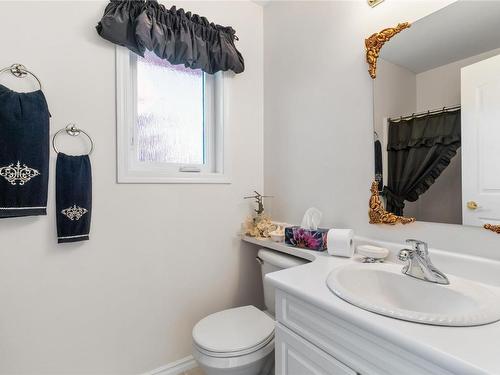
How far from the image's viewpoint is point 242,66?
1.68 metres

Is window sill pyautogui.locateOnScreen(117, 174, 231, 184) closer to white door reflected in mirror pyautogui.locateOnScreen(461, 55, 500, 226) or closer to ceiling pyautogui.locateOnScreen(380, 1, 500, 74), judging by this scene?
ceiling pyautogui.locateOnScreen(380, 1, 500, 74)

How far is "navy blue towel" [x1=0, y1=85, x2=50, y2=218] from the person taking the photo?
107 centimetres

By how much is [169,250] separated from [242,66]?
122 centimetres

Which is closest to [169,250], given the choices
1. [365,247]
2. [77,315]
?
[77,315]

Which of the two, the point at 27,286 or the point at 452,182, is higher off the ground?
the point at 452,182

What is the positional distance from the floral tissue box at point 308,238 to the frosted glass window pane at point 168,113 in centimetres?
78

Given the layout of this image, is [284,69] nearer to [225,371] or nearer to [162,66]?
[162,66]

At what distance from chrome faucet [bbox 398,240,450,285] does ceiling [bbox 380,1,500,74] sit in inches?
27.8

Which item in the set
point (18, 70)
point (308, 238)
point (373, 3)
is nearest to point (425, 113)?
point (373, 3)

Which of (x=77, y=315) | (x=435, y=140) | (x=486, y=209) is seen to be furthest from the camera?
(x=77, y=315)

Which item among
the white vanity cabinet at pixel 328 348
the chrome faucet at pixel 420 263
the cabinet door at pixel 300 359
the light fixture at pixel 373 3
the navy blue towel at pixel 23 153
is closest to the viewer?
the white vanity cabinet at pixel 328 348

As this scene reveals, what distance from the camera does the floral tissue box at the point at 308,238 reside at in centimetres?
129

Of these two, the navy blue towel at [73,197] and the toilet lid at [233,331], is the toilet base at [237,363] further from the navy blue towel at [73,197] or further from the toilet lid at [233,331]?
the navy blue towel at [73,197]

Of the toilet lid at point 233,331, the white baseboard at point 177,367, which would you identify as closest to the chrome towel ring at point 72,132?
the toilet lid at point 233,331
